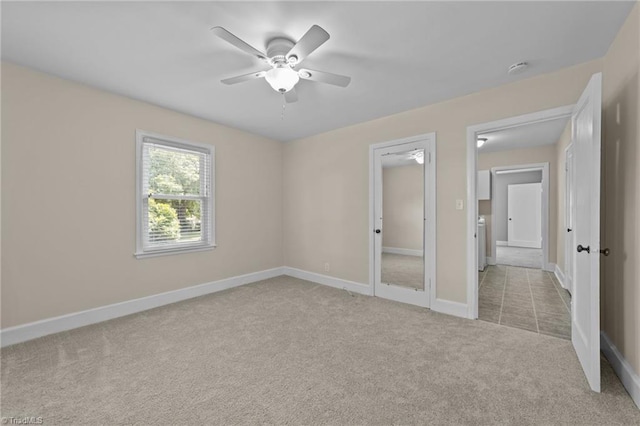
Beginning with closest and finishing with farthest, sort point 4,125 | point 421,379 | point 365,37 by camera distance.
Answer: point 421,379 → point 365,37 → point 4,125

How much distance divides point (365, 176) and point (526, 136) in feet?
10.3

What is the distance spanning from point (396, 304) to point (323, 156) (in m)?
2.58

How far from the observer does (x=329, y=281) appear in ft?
14.6

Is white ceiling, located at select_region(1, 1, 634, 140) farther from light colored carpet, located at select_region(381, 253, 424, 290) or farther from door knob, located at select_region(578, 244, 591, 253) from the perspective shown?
light colored carpet, located at select_region(381, 253, 424, 290)

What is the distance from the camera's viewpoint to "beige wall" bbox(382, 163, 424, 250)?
3607 millimetres

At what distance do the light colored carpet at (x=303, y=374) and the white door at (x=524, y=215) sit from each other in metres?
7.05

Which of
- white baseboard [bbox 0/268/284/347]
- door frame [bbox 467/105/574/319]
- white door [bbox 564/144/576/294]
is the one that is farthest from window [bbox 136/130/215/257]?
white door [bbox 564/144/576/294]

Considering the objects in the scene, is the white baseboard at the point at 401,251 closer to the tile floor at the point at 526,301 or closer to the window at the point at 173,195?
the tile floor at the point at 526,301

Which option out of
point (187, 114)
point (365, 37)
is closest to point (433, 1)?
point (365, 37)

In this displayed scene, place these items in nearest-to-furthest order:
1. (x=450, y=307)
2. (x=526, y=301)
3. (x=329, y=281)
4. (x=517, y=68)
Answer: (x=517, y=68)
(x=450, y=307)
(x=526, y=301)
(x=329, y=281)

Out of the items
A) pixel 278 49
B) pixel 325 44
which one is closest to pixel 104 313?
pixel 278 49

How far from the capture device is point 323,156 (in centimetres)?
459

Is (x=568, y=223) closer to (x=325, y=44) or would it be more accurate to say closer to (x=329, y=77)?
(x=329, y=77)

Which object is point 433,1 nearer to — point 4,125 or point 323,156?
point 323,156
